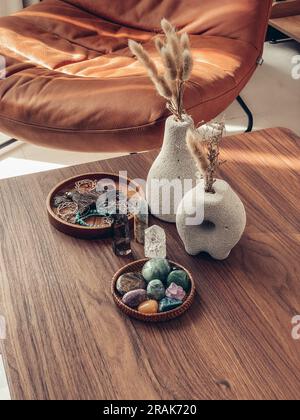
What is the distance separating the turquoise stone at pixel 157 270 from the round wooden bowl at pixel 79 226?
5.6 inches

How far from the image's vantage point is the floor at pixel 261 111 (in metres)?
2.05

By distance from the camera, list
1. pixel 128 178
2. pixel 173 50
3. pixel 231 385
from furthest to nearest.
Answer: pixel 128 178 < pixel 173 50 < pixel 231 385

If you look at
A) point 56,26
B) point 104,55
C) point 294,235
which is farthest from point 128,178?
point 56,26

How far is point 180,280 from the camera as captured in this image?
37.2 inches

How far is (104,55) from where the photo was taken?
1862 millimetres

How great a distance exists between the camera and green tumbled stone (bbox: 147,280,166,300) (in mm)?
929

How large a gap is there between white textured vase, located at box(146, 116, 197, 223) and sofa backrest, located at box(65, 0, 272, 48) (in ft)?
2.89

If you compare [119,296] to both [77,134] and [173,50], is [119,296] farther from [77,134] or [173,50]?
[77,134]

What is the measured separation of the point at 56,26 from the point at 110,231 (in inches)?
44.5
